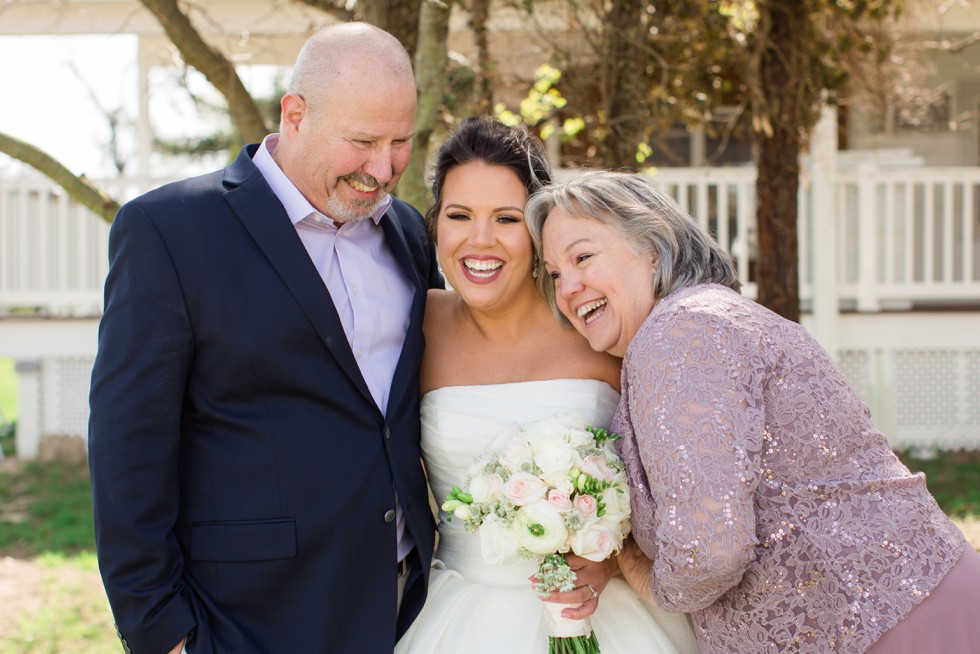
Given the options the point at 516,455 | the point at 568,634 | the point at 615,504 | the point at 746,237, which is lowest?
the point at 568,634

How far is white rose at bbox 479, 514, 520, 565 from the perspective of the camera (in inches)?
110

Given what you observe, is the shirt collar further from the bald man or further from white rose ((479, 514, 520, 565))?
white rose ((479, 514, 520, 565))

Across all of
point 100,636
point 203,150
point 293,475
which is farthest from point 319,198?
point 203,150

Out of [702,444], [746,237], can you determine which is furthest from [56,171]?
[746,237]

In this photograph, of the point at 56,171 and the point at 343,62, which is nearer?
the point at 343,62

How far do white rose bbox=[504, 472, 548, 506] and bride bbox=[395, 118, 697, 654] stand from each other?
1.57 feet

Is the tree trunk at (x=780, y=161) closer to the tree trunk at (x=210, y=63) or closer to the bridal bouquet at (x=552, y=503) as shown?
the tree trunk at (x=210, y=63)

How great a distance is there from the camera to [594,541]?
2762mm

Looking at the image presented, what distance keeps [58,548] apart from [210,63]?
4645mm

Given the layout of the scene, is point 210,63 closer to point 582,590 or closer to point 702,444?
point 582,590

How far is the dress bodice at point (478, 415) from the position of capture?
10.9 feet

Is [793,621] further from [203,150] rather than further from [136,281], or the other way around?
[203,150]

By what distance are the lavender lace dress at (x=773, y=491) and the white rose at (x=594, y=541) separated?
18cm

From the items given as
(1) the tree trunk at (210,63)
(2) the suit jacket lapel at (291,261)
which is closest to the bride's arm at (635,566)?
(2) the suit jacket lapel at (291,261)
